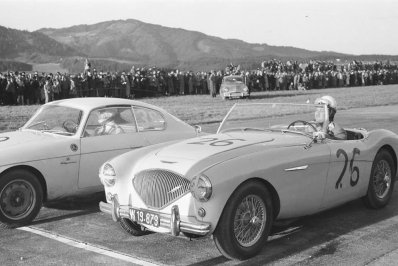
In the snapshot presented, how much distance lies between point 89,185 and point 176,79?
28.8 metres

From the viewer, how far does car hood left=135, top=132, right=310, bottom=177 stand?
5.35m

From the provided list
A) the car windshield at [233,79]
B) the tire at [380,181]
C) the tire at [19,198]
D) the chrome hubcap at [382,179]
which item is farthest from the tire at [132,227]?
the car windshield at [233,79]

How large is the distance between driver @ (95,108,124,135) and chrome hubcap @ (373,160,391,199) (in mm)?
3419

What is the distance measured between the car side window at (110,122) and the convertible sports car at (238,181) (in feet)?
5.21

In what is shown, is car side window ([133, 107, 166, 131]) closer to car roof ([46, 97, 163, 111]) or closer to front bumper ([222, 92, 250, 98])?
car roof ([46, 97, 163, 111])

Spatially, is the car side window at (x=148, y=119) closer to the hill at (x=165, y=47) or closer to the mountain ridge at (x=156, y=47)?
the mountain ridge at (x=156, y=47)

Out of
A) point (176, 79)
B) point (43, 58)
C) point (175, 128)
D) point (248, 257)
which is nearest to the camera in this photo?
point (248, 257)

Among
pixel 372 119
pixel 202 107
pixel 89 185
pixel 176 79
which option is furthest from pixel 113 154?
pixel 176 79

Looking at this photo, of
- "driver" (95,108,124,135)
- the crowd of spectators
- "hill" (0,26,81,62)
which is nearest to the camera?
"driver" (95,108,124,135)

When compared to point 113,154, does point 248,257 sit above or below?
below

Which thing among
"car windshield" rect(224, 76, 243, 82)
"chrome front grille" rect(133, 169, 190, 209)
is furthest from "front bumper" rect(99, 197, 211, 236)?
"car windshield" rect(224, 76, 243, 82)

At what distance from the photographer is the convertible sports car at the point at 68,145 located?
6.71m

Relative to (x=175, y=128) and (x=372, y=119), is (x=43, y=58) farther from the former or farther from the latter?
(x=175, y=128)

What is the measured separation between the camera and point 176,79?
35844 mm
